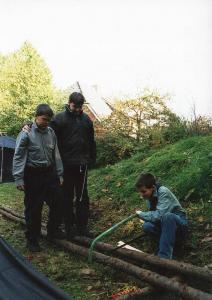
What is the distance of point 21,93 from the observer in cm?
2956

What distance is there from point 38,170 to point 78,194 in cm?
74

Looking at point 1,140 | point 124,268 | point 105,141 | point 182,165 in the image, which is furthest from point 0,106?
point 124,268

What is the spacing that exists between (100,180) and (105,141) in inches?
257

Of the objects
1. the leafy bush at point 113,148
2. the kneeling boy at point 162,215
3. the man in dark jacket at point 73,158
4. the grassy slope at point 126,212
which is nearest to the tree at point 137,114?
the leafy bush at point 113,148

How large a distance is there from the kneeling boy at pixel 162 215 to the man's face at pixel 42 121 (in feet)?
5.01

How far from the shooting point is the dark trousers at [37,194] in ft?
16.9

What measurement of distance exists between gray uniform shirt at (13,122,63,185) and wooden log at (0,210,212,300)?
114 cm

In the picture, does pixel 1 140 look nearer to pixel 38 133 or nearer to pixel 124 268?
pixel 38 133

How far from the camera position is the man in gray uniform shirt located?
5008mm

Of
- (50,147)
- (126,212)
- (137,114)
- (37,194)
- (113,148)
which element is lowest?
(126,212)

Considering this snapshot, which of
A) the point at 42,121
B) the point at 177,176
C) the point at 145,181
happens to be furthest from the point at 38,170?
the point at 177,176

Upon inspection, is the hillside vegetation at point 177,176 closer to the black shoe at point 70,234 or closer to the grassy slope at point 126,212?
the grassy slope at point 126,212

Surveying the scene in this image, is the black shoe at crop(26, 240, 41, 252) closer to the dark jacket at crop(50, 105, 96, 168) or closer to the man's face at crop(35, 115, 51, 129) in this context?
the dark jacket at crop(50, 105, 96, 168)

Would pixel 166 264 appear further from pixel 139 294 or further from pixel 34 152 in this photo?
pixel 34 152
